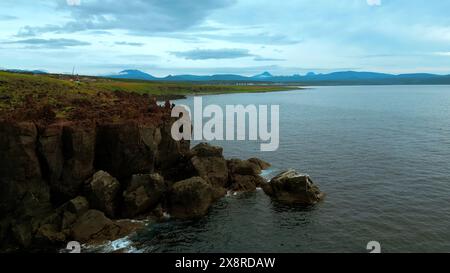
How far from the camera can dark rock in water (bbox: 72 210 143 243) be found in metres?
43.8

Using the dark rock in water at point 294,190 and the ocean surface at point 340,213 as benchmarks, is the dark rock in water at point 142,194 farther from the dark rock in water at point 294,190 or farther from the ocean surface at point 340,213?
the dark rock in water at point 294,190

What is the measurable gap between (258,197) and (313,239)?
15285 millimetres

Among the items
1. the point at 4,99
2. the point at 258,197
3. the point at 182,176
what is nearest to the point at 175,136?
the point at 182,176

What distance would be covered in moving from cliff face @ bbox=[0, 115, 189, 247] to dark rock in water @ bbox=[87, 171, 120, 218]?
2.37 m

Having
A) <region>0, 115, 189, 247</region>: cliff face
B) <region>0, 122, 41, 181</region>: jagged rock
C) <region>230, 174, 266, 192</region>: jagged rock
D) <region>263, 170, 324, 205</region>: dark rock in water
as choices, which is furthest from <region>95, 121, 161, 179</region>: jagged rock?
<region>263, 170, 324, 205</region>: dark rock in water

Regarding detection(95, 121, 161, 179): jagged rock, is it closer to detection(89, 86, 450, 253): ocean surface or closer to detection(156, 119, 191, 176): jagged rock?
detection(156, 119, 191, 176): jagged rock

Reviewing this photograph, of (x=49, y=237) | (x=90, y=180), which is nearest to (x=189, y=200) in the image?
(x=90, y=180)

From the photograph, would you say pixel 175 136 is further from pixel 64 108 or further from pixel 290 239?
pixel 290 239

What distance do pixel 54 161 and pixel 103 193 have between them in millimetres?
7107

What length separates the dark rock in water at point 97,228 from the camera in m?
43.8

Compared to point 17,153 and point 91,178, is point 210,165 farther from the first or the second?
point 17,153

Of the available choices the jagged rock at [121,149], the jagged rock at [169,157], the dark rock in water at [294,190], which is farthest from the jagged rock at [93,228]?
the dark rock in water at [294,190]
